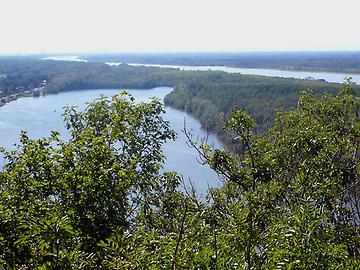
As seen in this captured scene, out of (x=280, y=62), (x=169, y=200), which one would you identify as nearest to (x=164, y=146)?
(x=169, y=200)

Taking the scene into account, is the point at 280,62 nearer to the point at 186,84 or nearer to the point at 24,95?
the point at 186,84

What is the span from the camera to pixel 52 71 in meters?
56.9

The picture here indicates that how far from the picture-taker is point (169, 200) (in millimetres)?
4910

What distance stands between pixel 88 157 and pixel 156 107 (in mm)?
1834

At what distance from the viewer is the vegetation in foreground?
241cm

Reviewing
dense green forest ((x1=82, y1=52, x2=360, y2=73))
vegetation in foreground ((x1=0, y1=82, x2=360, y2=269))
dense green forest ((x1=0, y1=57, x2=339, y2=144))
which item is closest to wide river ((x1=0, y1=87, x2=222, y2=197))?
vegetation in foreground ((x1=0, y1=82, x2=360, y2=269))

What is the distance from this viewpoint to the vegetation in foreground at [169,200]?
2.41m

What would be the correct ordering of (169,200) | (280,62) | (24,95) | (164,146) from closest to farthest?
(169,200) → (164,146) → (24,95) → (280,62)

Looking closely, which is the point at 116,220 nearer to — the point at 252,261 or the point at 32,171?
the point at 32,171

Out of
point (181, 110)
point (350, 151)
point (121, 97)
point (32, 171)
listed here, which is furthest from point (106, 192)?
point (181, 110)

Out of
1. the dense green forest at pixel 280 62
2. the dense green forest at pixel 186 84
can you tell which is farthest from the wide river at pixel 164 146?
the dense green forest at pixel 280 62

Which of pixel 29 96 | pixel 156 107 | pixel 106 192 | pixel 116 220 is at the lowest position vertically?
pixel 29 96

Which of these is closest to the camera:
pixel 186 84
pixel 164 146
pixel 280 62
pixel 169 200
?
pixel 169 200

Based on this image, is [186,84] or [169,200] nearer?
[169,200]
